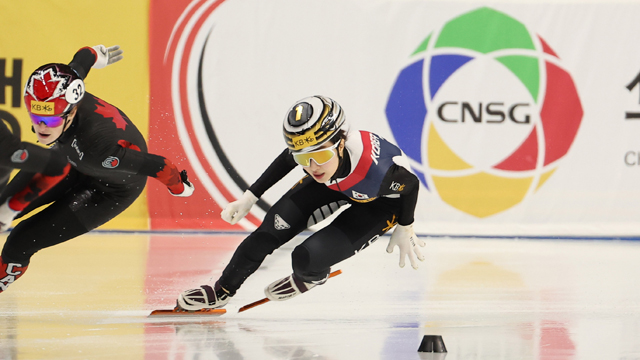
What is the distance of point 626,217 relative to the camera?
6402mm

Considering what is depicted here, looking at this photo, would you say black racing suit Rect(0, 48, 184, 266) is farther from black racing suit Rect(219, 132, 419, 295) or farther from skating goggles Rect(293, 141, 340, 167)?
skating goggles Rect(293, 141, 340, 167)

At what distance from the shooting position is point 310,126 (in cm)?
285

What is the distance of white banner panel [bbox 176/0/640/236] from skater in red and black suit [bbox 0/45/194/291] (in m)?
2.62

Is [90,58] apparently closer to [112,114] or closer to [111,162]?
[112,114]

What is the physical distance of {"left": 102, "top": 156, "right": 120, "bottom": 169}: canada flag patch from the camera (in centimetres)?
330

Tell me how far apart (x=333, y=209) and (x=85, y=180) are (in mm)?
1384

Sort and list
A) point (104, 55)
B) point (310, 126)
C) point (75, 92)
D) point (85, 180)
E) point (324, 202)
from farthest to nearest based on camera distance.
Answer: point (104, 55) → point (85, 180) → point (324, 202) → point (75, 92) → point (310, 126)

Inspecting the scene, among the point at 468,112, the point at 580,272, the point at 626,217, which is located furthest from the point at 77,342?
the point at 626,217

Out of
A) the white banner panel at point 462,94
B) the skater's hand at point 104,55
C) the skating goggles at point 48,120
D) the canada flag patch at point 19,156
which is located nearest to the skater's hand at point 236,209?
the skating goggles at point 48,120

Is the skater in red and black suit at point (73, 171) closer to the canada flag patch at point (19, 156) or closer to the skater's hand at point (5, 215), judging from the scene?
the skater's hand at point (5, 215)

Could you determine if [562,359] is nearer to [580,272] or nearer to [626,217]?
[580,272]

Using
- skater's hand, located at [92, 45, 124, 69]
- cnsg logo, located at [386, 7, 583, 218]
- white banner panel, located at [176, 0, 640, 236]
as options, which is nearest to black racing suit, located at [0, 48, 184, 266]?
skater's hand, located at [92, 45, 124, 69]

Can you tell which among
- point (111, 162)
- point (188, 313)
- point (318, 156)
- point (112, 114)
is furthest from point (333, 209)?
point (112, 114)

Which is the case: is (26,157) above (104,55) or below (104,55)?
below
